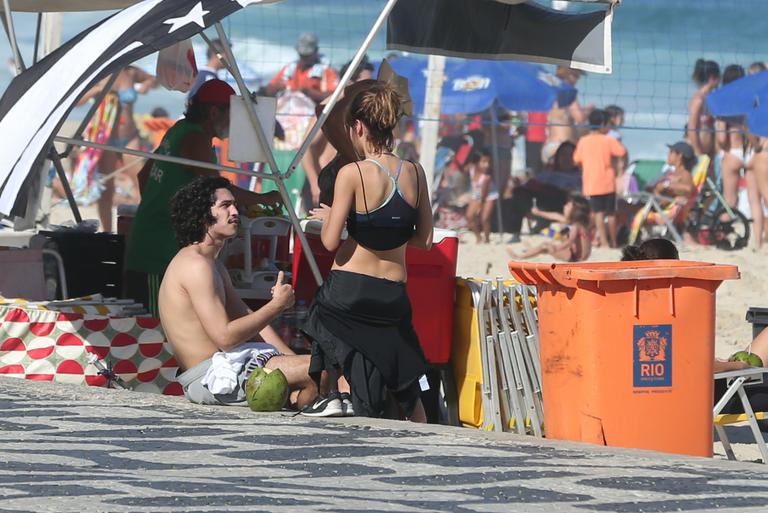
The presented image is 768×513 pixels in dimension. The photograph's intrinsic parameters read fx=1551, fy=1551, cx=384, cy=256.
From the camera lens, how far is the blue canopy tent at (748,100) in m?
16.9

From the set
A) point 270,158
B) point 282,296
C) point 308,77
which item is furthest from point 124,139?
point 282,296

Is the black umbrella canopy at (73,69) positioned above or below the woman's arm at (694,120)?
above

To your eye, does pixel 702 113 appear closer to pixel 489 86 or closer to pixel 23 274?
pixel 489 86

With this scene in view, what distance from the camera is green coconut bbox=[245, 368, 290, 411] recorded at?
6012 mm

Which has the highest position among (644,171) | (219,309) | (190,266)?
(190,266)

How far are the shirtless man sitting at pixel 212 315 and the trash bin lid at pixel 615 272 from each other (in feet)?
3.26

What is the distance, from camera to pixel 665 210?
58.3 feet

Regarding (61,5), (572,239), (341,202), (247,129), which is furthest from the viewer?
(572,239)

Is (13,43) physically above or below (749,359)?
above

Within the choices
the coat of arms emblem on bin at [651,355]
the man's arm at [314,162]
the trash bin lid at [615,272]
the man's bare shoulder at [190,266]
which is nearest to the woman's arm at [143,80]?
the man's arm at [314,162]

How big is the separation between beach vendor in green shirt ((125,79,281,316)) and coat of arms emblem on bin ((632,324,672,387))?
2325 mm

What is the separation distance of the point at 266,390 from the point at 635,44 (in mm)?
16102

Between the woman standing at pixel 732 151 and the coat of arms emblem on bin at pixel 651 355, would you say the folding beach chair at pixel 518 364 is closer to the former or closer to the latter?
the coat of arms emblem on bin at pixel 651 355

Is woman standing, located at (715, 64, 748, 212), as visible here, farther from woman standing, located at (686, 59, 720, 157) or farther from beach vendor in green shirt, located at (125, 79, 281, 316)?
beach vendor in green shirt, located at (125, 79, 281, 316)
